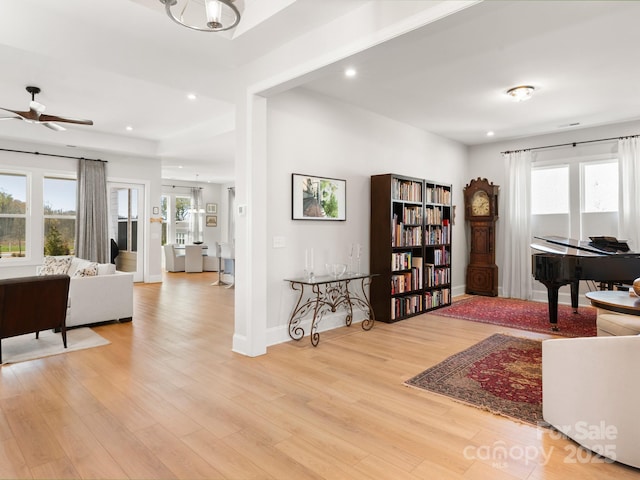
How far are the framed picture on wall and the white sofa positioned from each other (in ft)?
8.64

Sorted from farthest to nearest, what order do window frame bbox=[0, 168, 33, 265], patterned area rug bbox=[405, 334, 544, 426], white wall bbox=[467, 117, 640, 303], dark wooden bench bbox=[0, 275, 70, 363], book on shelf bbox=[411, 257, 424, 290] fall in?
window frame bbox=[0, 168, 33, 265]
white wall bbox=[467, 117, 640, 303]
book on shelf bbox=[411, 257, 424, 290]
dark wooden bench bbox=[0, 275, 70, 363]
patterned area rug bbox=[405, 334, 544, 426]

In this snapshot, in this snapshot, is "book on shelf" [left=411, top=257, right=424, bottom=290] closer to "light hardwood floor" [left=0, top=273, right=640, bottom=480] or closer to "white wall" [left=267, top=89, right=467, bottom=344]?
"white wall" [left=267, top=89, right=467, bottom=344]

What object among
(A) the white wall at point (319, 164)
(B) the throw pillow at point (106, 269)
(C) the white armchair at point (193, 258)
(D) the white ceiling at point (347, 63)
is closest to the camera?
(D) the white ceiling at point (347, 63)

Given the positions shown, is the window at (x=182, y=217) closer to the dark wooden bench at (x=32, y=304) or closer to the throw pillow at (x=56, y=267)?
the throw pillow at (x=56, y=267)

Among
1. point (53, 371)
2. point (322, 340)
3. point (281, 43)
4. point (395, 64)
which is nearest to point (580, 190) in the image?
point (395, 64)

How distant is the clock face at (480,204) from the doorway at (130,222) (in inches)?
286

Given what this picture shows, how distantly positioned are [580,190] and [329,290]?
193 inches

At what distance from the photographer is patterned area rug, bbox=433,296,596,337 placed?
480cm

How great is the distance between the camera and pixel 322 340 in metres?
4.35

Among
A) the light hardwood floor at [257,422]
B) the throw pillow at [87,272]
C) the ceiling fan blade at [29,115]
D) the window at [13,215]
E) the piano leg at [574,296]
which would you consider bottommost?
the light hardwood floor at [257,422]

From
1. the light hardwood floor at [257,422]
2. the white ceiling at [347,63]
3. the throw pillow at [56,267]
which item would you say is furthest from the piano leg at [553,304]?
the throw pillow at [56,267]

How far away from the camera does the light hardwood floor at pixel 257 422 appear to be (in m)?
2.00

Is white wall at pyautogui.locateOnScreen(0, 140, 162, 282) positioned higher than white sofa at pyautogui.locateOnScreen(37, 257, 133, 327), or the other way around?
white wall at pyautogui.locateOnScreen(0, 140, 162, 282)

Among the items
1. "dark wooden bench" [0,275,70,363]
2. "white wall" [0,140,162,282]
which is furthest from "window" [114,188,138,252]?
"dark wooden bench" [0,275,70,363]
